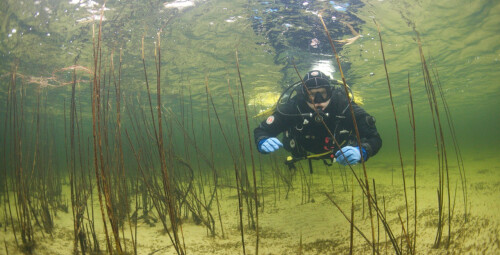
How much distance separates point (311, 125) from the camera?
443 centimetres

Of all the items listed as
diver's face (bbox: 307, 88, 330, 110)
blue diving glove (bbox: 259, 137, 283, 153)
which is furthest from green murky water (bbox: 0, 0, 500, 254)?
diver's face (bbox: 307, 88, 330, 110)

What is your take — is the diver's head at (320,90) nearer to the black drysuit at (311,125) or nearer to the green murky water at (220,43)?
the black drysuit at (311,125)

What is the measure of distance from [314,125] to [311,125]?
0.18 ft

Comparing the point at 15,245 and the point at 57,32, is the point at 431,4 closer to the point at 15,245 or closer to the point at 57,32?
the point at 15,245

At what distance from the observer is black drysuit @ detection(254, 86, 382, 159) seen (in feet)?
13.7

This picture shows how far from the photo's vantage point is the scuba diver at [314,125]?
389 cm

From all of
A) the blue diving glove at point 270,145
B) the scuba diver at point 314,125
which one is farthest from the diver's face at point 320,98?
the blue diving glove at point 270,145

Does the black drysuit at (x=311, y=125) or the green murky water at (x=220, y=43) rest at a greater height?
the green murky water at (x=220, y=43)

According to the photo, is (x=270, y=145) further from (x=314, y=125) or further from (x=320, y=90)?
(x=320, y=90)

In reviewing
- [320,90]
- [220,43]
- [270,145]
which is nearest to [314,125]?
[320,90]

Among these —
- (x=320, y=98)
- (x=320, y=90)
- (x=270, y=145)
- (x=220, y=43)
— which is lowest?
(x=270, y=145)

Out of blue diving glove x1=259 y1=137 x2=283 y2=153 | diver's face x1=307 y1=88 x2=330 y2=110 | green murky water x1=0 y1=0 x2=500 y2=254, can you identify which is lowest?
blue diving glove x1=259 y1=137 x2=283 y2=153

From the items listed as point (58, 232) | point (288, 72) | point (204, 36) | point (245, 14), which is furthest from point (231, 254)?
point (288, 72)

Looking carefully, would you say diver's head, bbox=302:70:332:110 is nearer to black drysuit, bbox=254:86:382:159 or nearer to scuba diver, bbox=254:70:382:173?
scuba diver, bbox=254:70:382:173
